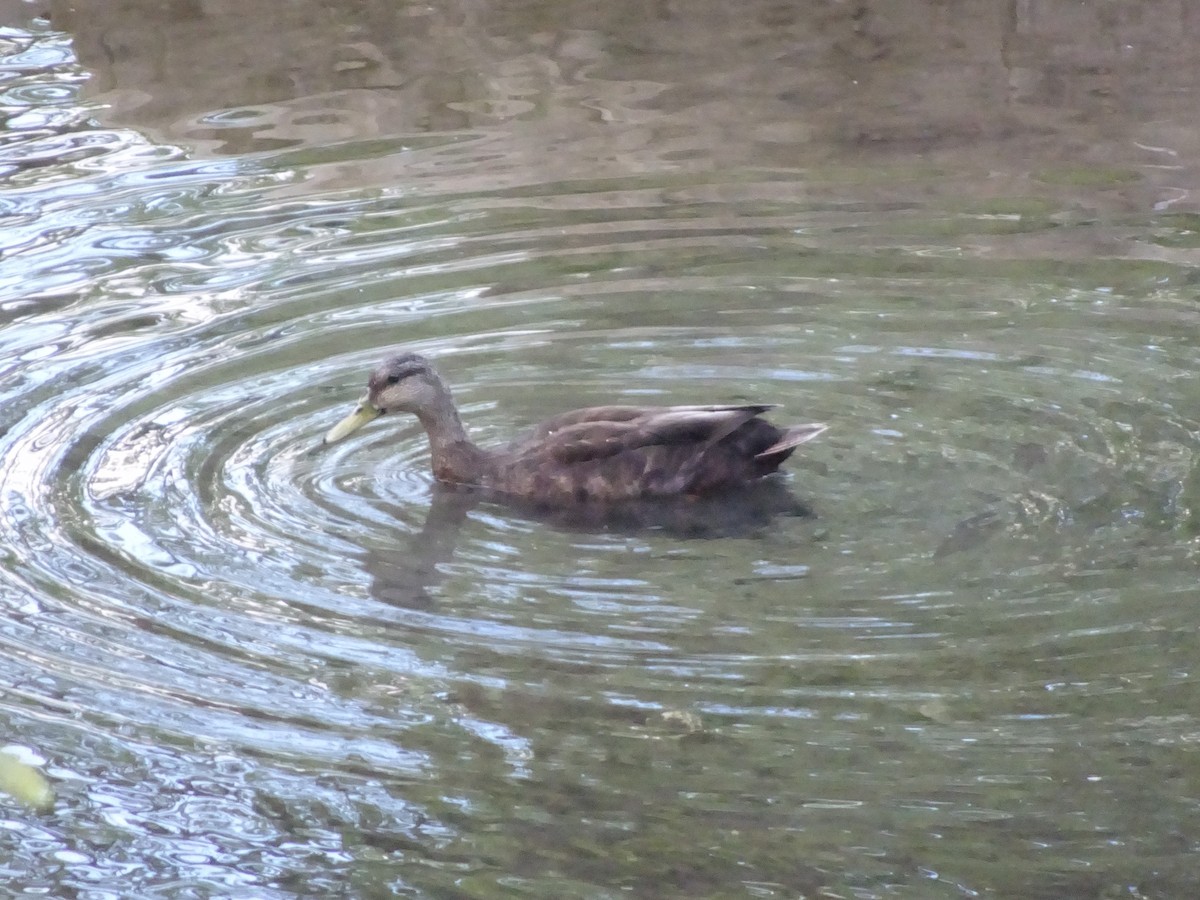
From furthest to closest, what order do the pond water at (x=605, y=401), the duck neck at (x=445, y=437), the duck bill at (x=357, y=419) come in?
1. the duck bill at (x=357, y=419)
2. the duck neck at (x=445, y=437)
3. the pond water at (x=605, y=401)

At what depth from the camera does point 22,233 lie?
413 inches

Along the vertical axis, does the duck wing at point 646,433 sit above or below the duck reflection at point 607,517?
above

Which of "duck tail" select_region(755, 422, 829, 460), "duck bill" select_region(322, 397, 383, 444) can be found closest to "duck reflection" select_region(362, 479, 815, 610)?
"duck tail" select_region(755, 422, 829, 460)

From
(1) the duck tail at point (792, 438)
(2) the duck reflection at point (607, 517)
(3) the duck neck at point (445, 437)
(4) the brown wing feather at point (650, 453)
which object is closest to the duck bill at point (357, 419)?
(3) the duck neck at point (445, 437)

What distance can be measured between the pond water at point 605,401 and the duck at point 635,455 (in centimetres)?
18

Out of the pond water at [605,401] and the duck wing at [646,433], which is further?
the duck wing at [646,433]

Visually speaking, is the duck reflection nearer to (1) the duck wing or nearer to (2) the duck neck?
(2) the duck neck

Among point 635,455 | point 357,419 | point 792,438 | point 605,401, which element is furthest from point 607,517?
point 357,419

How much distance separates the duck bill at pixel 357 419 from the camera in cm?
778

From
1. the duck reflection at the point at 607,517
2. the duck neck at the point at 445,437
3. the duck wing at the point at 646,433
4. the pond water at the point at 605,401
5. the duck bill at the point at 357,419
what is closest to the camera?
the pond water at the point at 605,401

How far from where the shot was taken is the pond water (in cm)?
505

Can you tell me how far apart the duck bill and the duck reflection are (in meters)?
0.45

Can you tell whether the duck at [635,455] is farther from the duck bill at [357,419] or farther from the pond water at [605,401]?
the duck bill at [357,419]

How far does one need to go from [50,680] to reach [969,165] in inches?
280
